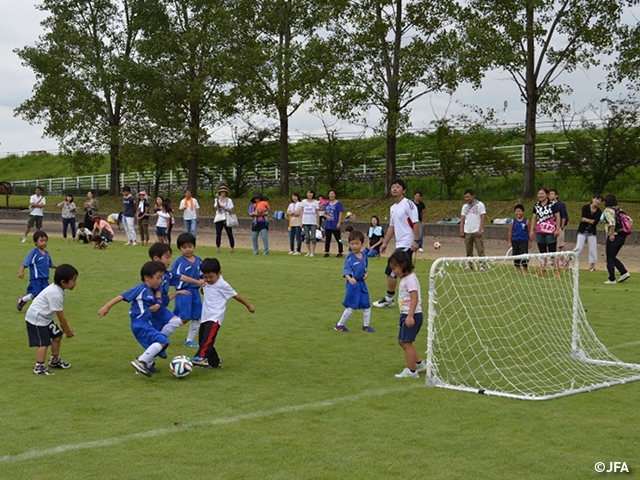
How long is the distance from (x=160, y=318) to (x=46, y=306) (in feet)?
3.70

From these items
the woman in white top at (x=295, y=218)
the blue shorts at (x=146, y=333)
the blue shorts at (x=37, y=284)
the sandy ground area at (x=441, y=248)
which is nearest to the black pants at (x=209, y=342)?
the blue shorts at (x=146, y=333)

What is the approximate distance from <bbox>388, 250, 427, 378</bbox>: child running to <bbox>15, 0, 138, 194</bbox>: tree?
125ft

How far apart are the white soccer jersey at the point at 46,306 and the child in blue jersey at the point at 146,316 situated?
582 millimetres

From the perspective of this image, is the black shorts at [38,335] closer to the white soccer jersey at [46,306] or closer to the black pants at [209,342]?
the white soccer jersey at [46,306]

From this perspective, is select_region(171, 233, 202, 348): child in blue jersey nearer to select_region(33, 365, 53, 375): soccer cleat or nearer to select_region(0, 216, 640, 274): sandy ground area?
select_region(33, 365, 53, 375): soccer cleat

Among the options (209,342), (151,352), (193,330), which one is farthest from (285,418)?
(193,330)

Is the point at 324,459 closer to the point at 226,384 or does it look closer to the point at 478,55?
the point at 226,384

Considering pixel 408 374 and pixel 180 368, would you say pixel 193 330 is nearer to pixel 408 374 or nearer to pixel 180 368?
pixel 180 368

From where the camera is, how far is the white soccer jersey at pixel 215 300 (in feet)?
29.6

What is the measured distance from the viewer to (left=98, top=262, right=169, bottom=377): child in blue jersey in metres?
8.37

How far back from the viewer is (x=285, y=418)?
697cm

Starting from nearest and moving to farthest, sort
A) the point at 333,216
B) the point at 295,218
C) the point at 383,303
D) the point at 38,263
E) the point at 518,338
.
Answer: the point at 518,338 < the point at 38,263 < the point at 383,303 < the point at 333,216 < the point at 295,218

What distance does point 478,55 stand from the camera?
30.1 m

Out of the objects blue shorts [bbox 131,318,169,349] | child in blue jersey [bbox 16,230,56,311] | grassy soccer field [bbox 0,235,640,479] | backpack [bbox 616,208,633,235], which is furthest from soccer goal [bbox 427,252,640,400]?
child in blue jersey [bbox 16,230,56,311]
